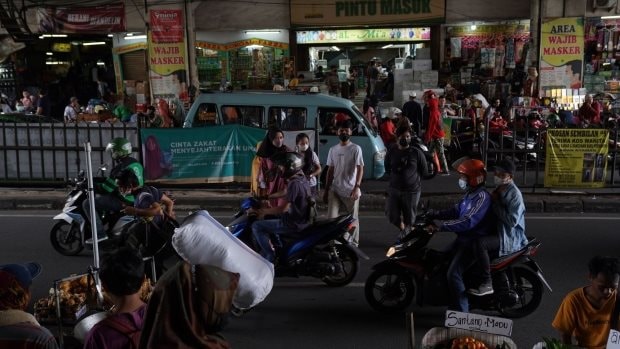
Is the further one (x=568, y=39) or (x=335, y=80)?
(x=335, y=80)

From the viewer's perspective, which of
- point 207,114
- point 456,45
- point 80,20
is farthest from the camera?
point 80,20

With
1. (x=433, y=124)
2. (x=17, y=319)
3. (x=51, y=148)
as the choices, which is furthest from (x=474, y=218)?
(x=51, y=148)

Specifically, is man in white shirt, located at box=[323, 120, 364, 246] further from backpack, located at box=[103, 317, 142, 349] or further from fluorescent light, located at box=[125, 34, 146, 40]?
fluorescent light, located at box=[125, 34, 146, 40]

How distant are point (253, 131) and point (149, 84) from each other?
893cm

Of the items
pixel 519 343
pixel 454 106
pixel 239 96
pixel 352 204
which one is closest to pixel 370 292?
pixel 519 343

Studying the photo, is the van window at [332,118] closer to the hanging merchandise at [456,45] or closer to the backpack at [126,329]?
the hanging merchandise at [456,45]

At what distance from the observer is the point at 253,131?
11852 millimetres

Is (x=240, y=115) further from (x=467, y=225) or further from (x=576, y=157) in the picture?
(x=467, y=225)

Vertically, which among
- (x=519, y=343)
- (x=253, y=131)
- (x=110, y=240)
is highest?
(x=253, y=131)

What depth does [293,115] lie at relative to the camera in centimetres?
1227

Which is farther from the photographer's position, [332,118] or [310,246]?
[332,118]

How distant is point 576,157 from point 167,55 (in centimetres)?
1166

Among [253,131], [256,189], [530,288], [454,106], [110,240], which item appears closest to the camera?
[530,288]

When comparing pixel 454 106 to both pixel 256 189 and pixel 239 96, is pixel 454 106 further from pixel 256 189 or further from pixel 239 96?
pixel 256 189
